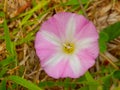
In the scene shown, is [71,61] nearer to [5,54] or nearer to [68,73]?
[68,73]

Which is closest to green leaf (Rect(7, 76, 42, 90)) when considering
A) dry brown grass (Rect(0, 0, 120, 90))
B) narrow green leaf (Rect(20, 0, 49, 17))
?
dry brown grass (Rect(0, 0, 120, 90))

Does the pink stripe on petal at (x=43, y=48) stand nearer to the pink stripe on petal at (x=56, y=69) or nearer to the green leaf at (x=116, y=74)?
the pink stripe on petal at (x=56, y=69)

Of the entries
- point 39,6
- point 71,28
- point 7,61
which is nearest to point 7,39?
point 7,61

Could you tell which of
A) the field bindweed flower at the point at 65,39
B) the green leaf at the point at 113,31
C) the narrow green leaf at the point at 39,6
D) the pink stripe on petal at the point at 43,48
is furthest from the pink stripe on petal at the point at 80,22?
the narrow green leaf at the point at 39,6

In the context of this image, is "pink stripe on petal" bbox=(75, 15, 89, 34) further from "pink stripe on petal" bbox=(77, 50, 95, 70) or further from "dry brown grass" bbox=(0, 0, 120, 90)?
"dry brown grass" bbox=(0, 0, 120, 90)

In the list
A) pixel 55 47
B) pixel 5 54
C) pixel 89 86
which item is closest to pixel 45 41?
pixel 55 47

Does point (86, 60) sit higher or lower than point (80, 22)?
lower

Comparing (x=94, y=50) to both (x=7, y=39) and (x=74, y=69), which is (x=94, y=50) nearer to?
(x=74, y=69)

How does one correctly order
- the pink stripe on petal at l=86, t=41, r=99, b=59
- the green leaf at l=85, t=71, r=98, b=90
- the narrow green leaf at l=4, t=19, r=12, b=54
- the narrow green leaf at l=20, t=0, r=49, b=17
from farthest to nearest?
the narrow green leaf at l=20, t=0, r=49, b=17, the narrow green leaf at l=4, t=19, r=12, b=54, the green leaf at l=85, t=71, r=98, b=90, the pink stripe on petal at l=86, t=41, r=99, b=59
